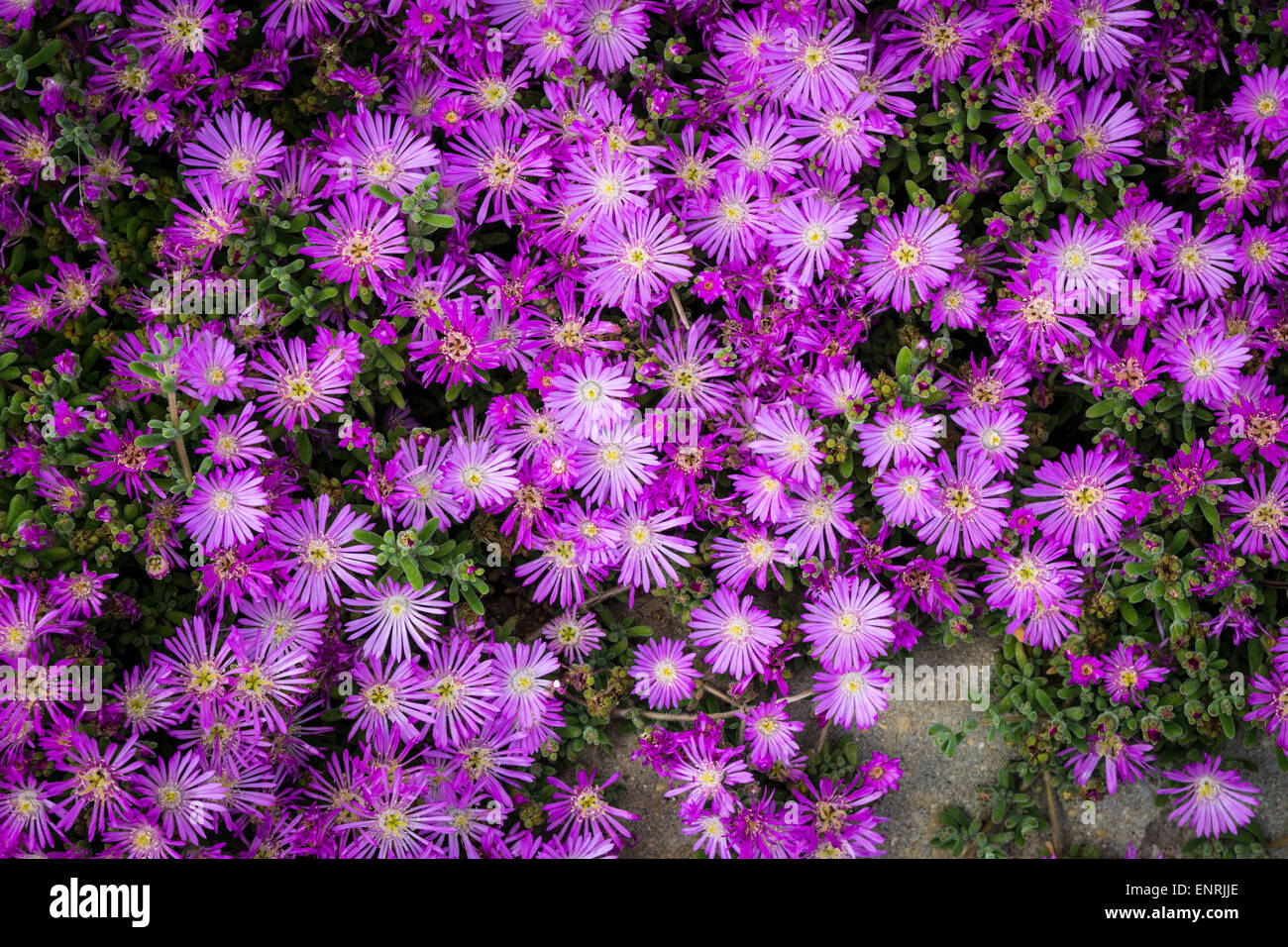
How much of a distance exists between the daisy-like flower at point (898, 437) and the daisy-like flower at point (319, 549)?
4.12 ft

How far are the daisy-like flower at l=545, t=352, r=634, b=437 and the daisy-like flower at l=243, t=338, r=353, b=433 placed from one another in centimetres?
52

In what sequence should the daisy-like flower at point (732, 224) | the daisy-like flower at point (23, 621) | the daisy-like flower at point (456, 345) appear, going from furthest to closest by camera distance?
the daisy-like flower at point (732, 224), the daisy-like flower at point (456, 345), the daisy-like flower at point (23, 621)

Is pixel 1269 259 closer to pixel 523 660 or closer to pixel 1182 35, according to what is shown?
pixel 1182 35

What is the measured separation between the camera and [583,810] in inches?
111

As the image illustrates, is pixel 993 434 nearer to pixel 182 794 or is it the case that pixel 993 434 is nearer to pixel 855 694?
pixel 855 694

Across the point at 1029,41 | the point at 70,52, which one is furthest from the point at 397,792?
the point at 1029,41

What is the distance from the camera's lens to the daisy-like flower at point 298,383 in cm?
260

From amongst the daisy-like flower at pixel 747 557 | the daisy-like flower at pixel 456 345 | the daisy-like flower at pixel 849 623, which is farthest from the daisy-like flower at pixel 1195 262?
the daisy-like flower at pixel 456 345

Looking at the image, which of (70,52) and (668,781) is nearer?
(70,52)

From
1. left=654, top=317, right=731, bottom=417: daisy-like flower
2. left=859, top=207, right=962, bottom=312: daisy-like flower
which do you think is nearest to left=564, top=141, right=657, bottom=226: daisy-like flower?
left=654, top=317, right=731, bottom=417: daisy-like flower

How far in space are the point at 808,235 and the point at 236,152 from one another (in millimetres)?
1450

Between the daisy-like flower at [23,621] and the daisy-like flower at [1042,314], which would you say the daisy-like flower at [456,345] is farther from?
the daisy-like flower at [1042,314]

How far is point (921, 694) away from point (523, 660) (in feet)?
3.55

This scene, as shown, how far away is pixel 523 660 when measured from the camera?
2760 millimetres
